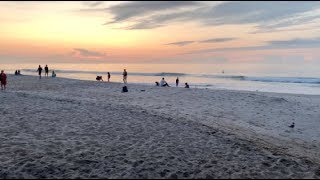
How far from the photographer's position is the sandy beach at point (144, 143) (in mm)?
11500

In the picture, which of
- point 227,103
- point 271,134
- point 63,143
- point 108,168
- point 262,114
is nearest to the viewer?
point 108,168

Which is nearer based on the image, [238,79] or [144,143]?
[144,143]

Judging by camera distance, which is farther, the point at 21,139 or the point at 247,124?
the point at 247,124

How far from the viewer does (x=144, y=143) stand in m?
14.6

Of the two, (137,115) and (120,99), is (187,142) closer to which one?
(137,115)

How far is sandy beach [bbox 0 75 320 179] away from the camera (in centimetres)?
1150

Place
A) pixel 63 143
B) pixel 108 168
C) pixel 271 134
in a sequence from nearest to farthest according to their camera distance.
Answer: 1. pixel 108 168
2. pixel 63 143
3. pixel 271 134

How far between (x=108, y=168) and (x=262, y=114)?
17633 mm

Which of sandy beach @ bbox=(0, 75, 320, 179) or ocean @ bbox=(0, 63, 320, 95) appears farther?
ocean @ bbox=(0, 63, 320, 95)

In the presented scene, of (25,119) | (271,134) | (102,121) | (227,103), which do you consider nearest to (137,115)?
(102,121)

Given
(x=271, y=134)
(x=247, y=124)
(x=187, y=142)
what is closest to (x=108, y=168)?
(x=187, y=142)

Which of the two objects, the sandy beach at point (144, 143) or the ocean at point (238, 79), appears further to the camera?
the ocean at point (238, 79)

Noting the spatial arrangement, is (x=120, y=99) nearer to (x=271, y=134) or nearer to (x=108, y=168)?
(x=271, y=134)

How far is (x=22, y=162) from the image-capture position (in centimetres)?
1188
